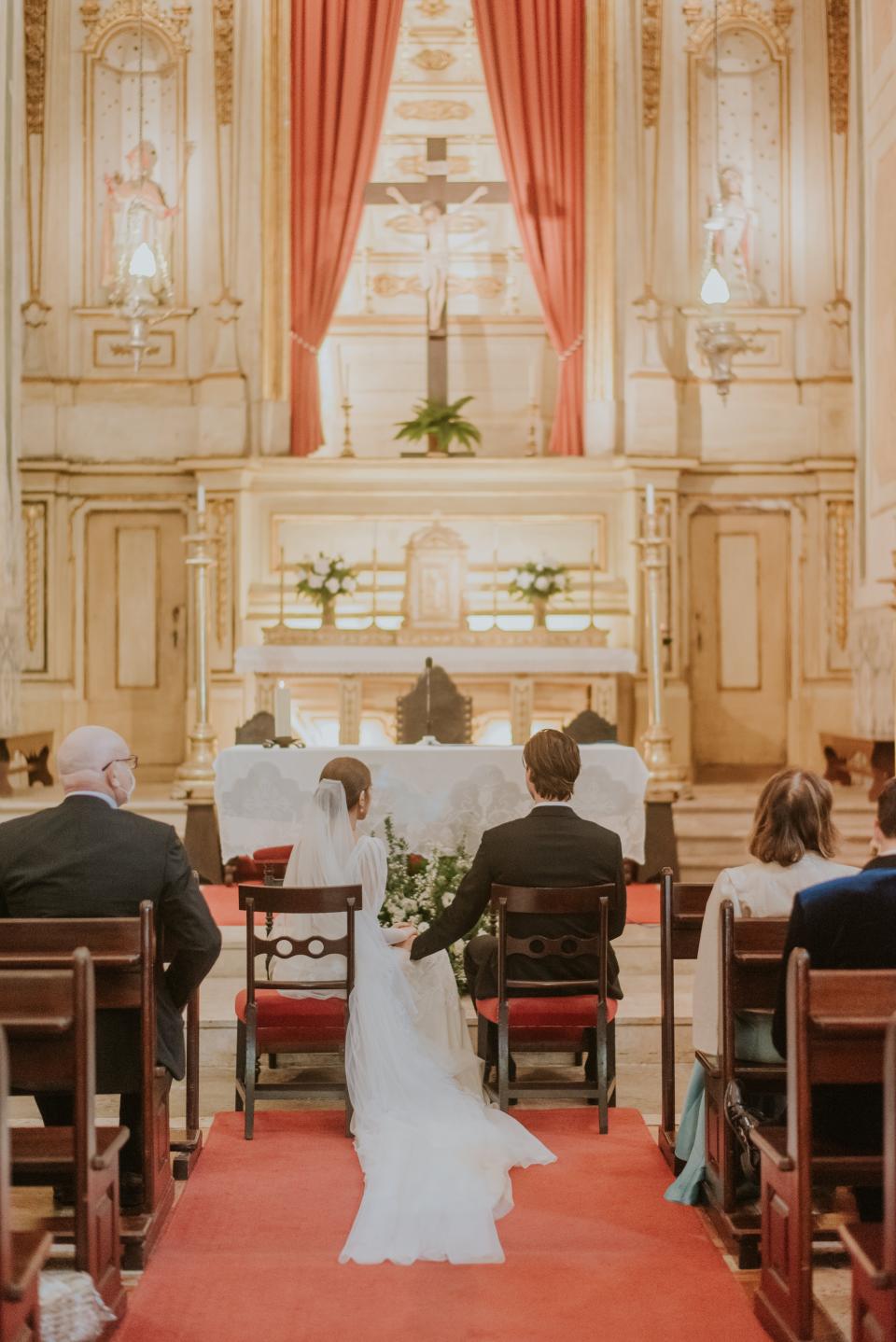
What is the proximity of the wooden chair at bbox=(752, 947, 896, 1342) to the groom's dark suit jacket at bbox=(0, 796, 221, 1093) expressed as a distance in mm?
1643

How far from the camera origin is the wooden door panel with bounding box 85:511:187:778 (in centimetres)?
1111

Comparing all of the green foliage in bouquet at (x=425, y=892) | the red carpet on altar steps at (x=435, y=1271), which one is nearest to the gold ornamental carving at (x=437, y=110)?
the green foliage in bouquet at (x=425, y=892)

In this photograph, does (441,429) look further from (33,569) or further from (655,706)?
(655,706)

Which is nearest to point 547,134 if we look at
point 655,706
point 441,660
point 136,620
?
point 441,660

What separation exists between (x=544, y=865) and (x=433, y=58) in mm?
8998

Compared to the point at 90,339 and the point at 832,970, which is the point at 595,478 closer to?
the point at 90,339

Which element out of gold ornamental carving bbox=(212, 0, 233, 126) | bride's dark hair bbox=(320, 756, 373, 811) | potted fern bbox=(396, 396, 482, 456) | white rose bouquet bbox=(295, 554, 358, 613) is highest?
gold ornamental carving bbox=(212, 0, 233, 126)

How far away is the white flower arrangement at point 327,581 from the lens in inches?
389

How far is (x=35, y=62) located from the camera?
11.0 metres

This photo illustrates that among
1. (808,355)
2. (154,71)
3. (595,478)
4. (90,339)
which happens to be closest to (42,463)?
(90,339)

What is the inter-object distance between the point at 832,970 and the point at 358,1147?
181 cm

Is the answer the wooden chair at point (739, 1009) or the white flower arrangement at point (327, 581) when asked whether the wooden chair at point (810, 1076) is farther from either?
the white flower arrangement at point (327, 581)

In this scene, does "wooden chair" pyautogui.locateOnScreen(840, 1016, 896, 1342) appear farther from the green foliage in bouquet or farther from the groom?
the green foliage in bouquet

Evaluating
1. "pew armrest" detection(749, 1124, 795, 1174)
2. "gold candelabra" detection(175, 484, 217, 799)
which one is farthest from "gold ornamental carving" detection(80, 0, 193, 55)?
"pew armrest" detection(749, 1124, 795, 1174)
